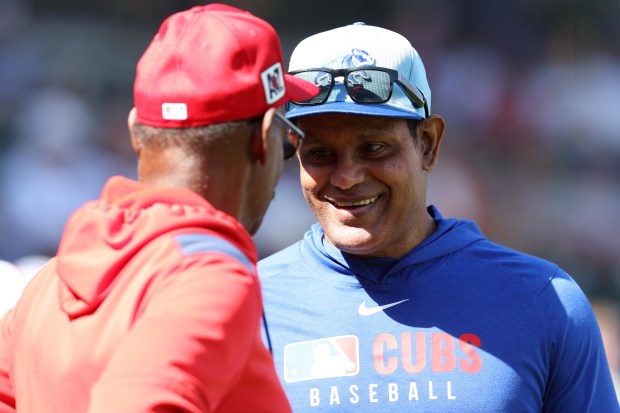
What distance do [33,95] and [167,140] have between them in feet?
22.1

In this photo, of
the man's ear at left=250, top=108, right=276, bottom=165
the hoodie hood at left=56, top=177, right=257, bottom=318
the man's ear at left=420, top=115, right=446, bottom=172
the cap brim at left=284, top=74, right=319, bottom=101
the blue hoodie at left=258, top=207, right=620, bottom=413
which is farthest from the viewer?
the man's ear at left=420, top=115, right=446, bottom=172

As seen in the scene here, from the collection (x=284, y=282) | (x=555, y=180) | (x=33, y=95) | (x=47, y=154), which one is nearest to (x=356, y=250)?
(x=284, y=282)

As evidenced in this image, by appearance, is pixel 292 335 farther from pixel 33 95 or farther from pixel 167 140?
pixel 33 95

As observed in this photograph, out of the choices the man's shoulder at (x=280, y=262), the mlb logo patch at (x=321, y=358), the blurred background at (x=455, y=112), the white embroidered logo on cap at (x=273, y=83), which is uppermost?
the white embroidered logo on cap at (x=273, y=83)

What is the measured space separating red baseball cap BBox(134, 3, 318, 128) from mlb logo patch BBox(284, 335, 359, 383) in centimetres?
92

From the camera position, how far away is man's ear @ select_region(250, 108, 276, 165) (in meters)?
1.84

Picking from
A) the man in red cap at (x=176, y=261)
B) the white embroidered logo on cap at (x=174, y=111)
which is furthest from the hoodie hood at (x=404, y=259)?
the white embroidered logo on cap at (x=174, y=111)

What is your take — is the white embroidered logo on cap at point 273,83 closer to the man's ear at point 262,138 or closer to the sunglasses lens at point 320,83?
the man's ear at point 262,138

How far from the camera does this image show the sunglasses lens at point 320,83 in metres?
2.65

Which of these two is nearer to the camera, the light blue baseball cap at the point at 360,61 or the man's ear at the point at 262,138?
the man's ear at the point at 262,138

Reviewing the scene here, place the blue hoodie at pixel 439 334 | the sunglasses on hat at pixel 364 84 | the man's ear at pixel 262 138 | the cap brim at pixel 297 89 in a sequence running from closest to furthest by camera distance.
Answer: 1. the man's ear at pixel 262 138
2. the cap brim at pixel 297 89
3. the blue hoodie at pixel 439 334
4. the sunglasses on hat at pixel 364 84

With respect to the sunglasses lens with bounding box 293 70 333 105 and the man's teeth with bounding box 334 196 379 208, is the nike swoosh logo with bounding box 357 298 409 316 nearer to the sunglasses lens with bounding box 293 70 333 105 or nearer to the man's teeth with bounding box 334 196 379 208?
the man's teeth with bounding box 334 196 379 208

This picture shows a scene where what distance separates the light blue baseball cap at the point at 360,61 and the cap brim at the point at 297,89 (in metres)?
0.41

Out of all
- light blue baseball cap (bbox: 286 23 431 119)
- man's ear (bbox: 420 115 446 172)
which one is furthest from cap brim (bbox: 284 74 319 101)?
man's ear (bbox: 420 115 446 172)
